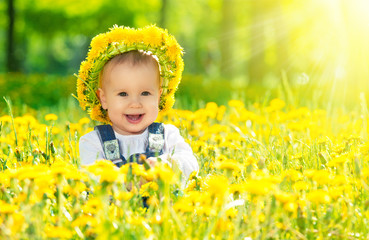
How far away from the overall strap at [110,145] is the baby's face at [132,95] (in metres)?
0.08

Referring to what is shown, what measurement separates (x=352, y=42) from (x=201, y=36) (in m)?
19.3

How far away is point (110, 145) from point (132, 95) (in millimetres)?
321

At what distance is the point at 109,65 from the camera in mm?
2705

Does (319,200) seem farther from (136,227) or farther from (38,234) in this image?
(38,234)

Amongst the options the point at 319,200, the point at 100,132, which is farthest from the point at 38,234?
the point at 100,132

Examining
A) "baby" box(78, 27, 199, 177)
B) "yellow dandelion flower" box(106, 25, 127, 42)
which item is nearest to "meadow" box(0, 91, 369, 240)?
"baby" box(78, 27, 199, 177)

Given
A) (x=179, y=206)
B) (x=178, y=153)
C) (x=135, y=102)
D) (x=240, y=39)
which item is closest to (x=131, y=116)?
(x=135, y=102)

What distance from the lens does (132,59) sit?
2662 millimetres

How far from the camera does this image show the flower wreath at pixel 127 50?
272 centimetres

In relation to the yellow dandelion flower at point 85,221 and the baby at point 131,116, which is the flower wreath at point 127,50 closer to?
the baby at point 131,116

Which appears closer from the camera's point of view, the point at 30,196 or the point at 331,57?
the point at 30,196

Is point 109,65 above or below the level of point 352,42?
below

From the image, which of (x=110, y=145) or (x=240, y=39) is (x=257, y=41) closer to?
(x=110, y=145)

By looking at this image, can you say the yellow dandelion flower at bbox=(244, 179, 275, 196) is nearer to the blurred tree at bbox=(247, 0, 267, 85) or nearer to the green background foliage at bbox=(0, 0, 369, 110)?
the green background foliage at bbox=(0, 0, 369, 110)
